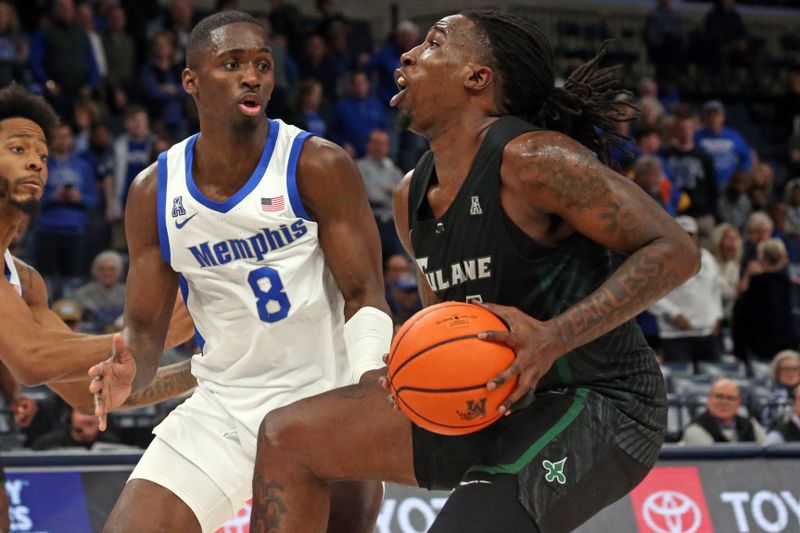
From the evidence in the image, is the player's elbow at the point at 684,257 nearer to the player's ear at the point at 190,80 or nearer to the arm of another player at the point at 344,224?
the arm of another player at the point at 344,224

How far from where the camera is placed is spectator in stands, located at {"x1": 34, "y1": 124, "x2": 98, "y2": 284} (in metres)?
10.4

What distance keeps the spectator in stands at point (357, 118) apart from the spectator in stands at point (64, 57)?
2.40 m

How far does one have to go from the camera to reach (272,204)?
4223 millimetres

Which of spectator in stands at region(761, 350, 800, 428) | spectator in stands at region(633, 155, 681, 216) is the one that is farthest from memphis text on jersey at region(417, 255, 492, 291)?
spectator in stands at region(633, 155, 681, 216)

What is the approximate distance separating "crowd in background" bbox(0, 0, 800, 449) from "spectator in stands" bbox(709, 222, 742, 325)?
2cm

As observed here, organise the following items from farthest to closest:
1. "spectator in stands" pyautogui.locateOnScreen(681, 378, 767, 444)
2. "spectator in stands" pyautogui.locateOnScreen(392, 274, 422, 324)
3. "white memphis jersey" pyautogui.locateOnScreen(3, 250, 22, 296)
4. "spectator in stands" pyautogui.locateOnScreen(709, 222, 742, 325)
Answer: "spectator in stands" pyautogui.locateOnScreen(709, 222, 742, 325) < "spectator in stands" pyautogui.locateOnScreen(392, 274, 422, 324) < "spectator in stands" pyautogui.locateOnScreen(681, 378, 767, 444) < "white memphis jersey" pyautogui.locateOnScreen(3, 250, 22, 296)

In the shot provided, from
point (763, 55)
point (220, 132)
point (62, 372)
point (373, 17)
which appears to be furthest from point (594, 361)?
point (763, 55)

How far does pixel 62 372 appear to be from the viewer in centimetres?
467

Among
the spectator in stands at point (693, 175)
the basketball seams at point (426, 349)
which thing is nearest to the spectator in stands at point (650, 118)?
the spectator in stands at point (693, 175)

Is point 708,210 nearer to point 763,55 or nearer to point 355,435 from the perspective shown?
point 763,55

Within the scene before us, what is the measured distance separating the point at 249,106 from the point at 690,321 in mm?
6917

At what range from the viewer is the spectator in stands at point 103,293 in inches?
382

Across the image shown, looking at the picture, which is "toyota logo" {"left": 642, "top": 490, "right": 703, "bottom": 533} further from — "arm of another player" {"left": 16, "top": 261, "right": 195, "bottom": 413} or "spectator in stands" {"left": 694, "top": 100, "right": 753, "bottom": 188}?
"spectator in stands" {"left": 694, "top": 100, "right": 753, "bottom": 188}

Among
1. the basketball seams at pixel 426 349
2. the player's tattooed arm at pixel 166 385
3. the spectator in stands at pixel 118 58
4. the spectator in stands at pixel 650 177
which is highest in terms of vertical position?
the basketball seams at pixel 426 349
